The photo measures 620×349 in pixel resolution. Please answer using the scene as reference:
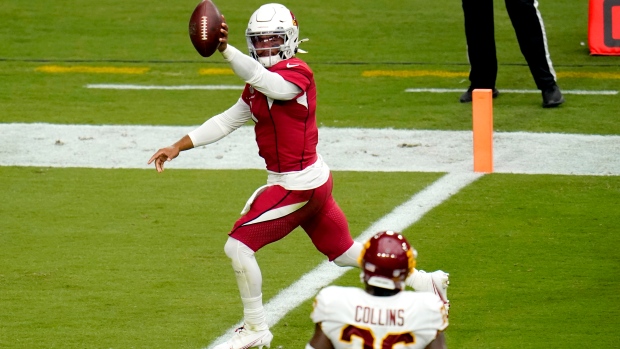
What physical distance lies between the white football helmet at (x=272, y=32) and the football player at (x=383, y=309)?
6.24ft

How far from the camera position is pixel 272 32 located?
5.72m

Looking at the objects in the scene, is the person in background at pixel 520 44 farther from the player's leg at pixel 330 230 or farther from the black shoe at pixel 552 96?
the player's leg at pixel 330 230

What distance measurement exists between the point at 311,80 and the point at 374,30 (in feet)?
31.3

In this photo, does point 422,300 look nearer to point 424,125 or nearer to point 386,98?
point 424,125

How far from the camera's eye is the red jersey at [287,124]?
5.77 m

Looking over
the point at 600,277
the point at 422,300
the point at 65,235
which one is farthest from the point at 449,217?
the point at 422,300

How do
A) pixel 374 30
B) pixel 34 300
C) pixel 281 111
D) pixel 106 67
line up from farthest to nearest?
pixel 374 30 < pixel 106 67 < pixel 34 300 < pixel 281 111

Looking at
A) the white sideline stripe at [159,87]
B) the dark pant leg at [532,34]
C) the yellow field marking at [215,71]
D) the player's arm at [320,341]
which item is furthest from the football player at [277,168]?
the yellow field marking at [215,71]

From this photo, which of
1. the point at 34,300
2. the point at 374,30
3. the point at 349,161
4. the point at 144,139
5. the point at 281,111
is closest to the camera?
the point at 281,111

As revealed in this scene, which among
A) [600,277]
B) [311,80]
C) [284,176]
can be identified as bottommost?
[600,277]

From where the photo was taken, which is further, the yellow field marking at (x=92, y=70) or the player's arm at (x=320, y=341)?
the yellow field marking at (x=92, y=70)

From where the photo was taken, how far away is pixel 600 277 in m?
6.95

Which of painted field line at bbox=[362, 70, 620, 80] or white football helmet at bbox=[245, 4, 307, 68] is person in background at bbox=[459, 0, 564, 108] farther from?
white football helmet at bbox=[245, 4, 307, 68]

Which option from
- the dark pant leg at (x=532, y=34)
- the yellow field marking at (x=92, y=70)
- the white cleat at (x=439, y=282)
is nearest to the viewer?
the white cleat at (x=439, y=282)
